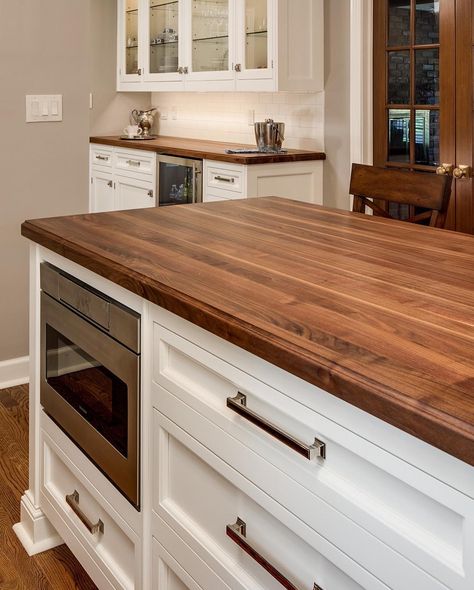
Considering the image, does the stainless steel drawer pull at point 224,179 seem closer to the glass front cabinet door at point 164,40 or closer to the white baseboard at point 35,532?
the glass front cabinet door at point 164,40

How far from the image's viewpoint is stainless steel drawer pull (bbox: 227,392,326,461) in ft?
3.23

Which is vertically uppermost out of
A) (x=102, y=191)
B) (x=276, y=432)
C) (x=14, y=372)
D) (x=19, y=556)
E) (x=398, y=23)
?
(x=398, y=23)

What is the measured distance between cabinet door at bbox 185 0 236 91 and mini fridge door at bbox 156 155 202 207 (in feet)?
1.86

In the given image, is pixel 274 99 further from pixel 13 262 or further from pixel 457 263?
pixel 457 263

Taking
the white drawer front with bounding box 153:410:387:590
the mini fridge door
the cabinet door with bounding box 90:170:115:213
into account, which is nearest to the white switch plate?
the mini fridge door

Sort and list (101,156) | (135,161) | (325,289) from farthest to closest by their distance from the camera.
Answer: (101,156) < (135,161) < (325,289)

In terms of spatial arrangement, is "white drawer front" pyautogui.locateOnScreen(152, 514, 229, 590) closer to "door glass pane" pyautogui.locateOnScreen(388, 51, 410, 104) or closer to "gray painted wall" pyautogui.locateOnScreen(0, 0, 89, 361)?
"gray painted wall" pyautogui.locateOnScreen(0, 0, 89, 361)

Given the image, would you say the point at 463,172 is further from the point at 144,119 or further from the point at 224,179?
the point at 144,119

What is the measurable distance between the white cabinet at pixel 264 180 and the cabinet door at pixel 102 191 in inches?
60.8

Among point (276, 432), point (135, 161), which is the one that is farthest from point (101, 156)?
point (276, 432)

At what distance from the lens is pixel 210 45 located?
16.1 feet

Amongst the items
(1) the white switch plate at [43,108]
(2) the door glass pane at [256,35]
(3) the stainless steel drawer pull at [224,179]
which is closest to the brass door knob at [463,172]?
(3) the stainless steel drawer pull at [224,179]

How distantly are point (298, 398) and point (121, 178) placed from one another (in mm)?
4811

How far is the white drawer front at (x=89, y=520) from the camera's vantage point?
1648 millimetres
